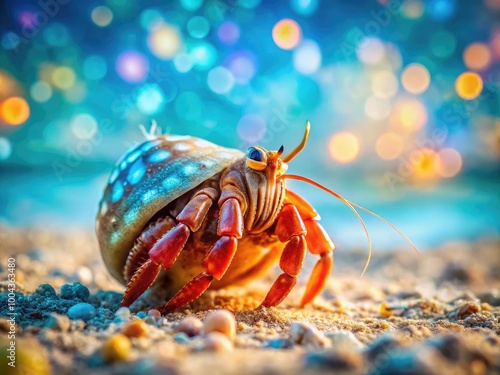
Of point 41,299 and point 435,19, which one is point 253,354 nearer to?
point 41,299

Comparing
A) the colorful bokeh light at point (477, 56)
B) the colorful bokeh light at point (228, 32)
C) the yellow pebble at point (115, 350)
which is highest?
the colorful bokeh light at point (477, 56)

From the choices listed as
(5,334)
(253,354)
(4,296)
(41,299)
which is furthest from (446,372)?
(4,296)

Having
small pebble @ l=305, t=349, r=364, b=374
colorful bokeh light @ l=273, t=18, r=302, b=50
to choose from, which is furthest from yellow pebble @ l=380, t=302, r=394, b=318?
colorful bokeh light @ l=273, t=18, r=302, b=50

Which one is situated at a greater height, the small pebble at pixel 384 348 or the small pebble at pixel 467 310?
the small pebble at pixel 384 348

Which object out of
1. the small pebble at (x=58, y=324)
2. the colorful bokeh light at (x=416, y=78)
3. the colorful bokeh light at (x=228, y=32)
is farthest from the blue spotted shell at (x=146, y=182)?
the colorful bokeh light at (x=416, y=78)

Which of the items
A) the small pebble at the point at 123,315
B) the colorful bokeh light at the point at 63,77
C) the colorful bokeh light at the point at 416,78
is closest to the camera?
the small pebble at the point at 123,315

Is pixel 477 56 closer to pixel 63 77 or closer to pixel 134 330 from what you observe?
pixel 63 77

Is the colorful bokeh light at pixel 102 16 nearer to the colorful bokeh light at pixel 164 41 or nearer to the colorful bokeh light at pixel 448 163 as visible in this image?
the colorful bokeh light at pixel 164 41
